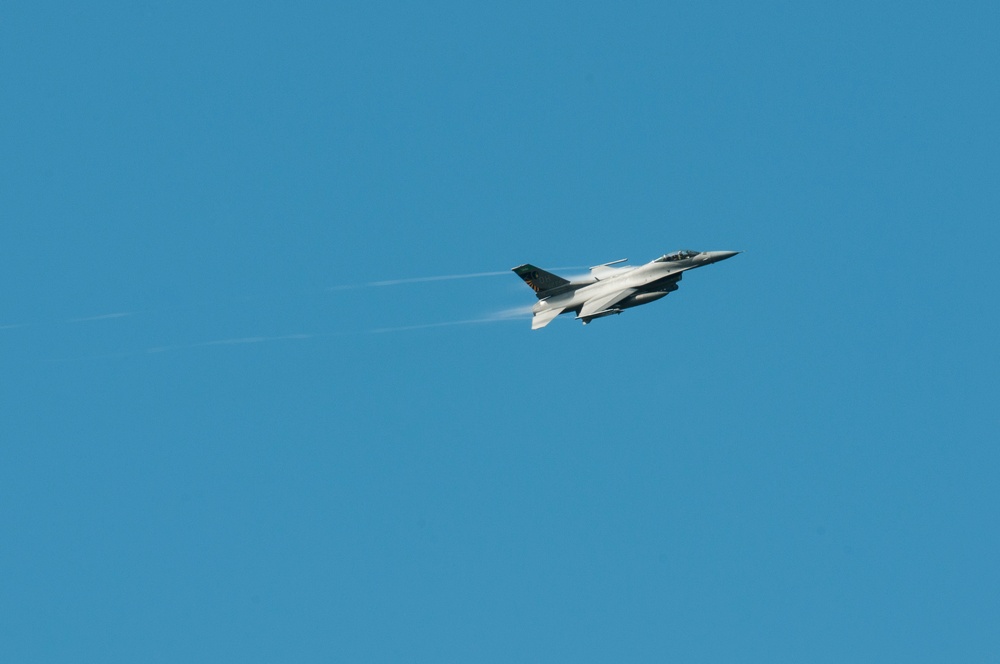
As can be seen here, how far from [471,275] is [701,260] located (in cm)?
1259

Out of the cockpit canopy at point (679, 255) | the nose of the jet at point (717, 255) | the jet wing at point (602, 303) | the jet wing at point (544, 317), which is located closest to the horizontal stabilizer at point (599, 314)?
the jet wing at point (602, 303)

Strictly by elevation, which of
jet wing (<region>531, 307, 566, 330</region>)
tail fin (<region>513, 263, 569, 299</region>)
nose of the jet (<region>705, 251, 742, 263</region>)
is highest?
tail fin (<region>513, 263, 569, 299</region>)

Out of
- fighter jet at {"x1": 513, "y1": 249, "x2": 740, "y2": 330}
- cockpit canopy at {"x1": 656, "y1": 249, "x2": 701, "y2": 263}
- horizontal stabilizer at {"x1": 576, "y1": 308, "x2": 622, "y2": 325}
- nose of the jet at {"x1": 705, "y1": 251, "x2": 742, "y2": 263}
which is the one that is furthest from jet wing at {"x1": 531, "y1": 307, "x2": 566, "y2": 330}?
nose of the jet at {"x1": 705, "y1": 251, "x2": 742, "y2": 263}

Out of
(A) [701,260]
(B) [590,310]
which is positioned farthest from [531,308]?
(A) [701,260]

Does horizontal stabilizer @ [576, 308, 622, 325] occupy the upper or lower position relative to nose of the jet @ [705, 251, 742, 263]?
lower

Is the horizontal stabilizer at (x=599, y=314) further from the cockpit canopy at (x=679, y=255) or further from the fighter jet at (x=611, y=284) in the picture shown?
Answer: the cockpit canopy at (x=679, y=255)

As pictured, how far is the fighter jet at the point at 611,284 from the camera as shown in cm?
5656

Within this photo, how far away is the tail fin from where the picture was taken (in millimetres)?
57531

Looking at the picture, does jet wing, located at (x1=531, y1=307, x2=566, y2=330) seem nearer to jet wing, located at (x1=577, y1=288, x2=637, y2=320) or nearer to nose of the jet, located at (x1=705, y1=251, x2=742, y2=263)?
jet wing, located at (x1=577, y1=288, x2=637, y2=320)

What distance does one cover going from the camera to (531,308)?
5844 cm

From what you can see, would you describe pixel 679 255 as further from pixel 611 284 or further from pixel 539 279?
pixel 539 279

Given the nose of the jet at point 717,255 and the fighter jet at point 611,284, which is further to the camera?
the nose of the jet at point 717,255

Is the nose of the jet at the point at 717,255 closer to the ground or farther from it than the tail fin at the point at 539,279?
closer to the ground

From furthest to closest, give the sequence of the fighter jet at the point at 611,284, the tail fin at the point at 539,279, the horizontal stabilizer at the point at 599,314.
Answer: the tail fin at the point at 539,279
the fighter jet at the point at 611,284
the horizontal stabilizer at the point at 599,314
